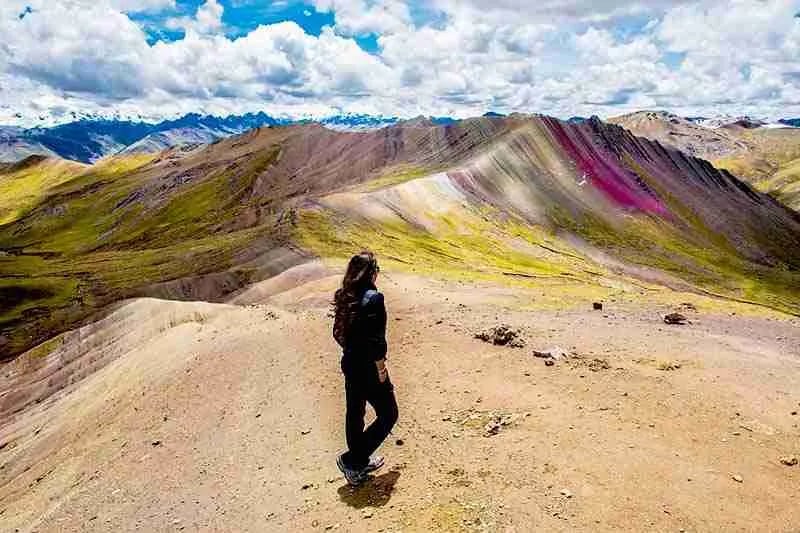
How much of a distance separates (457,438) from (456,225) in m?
73.7

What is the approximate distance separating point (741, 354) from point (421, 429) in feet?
42.8

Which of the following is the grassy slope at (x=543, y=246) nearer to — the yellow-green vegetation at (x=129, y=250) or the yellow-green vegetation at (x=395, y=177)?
the yellow-green vegetation at (x=395, y=177)

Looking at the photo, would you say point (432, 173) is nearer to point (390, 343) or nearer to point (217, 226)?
point (217, 226)

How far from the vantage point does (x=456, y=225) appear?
85812 millimetres

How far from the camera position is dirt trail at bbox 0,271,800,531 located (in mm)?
10391

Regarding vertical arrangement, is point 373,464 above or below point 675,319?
above

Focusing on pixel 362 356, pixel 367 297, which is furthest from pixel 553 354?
pixel 367 297

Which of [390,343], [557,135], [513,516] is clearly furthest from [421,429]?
[557,135]

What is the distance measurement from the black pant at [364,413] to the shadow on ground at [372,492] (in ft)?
1.67

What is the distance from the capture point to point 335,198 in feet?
265

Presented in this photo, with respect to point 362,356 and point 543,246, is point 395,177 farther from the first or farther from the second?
point 362,356

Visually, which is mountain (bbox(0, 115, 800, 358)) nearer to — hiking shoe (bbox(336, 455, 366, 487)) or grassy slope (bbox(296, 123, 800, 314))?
grassy slope (bbox(296, 123, 800, 314))

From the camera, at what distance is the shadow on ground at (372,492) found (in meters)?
11.0

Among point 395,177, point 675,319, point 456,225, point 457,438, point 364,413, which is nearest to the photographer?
point 364,413
